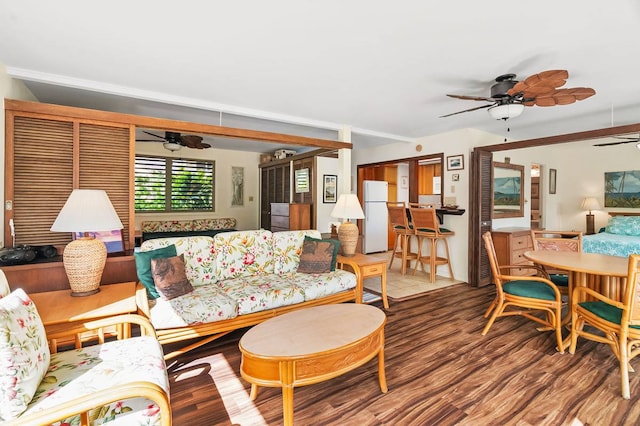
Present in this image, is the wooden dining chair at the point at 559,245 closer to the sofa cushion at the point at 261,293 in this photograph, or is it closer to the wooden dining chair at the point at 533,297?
Result: the wooden dining chair at the point at 533,297

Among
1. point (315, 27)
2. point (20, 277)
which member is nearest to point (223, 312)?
point (20, 277)

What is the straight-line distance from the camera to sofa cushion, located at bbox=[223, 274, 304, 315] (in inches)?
100

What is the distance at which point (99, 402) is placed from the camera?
3.68 ft

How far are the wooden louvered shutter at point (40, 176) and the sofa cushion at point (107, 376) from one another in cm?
166

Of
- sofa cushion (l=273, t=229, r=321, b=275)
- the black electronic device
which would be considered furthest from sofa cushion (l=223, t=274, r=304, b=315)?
the black electronic device

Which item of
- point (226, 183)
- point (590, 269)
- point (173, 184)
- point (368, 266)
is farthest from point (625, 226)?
point (173, 184)

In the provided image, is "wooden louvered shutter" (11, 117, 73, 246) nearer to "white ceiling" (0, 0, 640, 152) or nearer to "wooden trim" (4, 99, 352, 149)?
"wooden trim" (4, 99, 352, 149)

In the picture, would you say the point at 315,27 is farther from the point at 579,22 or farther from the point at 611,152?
the point at 611,152

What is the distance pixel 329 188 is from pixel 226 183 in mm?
2450

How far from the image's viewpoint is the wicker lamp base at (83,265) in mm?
2166

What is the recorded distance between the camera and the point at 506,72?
2.67 m

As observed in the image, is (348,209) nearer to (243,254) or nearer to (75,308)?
(243,254)

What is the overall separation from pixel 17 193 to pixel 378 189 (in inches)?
230

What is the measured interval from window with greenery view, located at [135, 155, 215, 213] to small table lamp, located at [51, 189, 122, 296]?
13.5 ft
